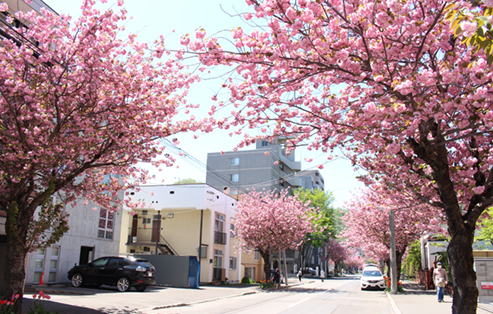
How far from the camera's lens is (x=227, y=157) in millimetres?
61844

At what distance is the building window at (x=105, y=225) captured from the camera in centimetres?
2256

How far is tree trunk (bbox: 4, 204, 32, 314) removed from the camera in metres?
7.96

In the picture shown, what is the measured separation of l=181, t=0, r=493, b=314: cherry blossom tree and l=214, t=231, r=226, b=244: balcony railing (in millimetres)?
25406

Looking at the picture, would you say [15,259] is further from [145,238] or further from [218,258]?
[218,258]

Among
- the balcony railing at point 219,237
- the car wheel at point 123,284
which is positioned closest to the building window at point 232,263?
the balcony railing at point 219,237

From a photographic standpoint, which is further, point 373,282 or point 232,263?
point 232,263

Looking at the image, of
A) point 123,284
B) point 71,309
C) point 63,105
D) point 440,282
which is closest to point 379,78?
point 63,105

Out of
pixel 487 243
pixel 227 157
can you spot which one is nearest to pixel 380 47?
pixel 487 243

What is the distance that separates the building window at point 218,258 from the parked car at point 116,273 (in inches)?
563

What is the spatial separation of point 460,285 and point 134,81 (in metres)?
8.02

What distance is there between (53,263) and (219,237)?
624 inches

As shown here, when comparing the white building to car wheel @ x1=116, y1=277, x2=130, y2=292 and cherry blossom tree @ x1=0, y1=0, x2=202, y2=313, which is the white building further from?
cherry blossom tree @ x1=0, y1=0, x2=202, y2=313

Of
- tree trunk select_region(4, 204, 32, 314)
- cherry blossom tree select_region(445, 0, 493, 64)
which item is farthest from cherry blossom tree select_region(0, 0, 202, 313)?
cherry blossom tree select_region(445, 0, 493, 64)

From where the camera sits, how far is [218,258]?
32938mm
